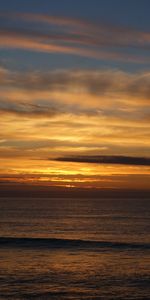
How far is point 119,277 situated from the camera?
33656 mm

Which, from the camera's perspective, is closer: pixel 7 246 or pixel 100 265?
pixel 100 265

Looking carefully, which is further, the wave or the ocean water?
the wave

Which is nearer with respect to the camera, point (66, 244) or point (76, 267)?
point (76, 267)

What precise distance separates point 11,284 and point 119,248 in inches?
844

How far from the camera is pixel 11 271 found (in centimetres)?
3538

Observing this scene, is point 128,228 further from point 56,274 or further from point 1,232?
point 56,274

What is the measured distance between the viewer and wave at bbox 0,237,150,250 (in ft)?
169

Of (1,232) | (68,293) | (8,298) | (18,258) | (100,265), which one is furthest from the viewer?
(1,232)

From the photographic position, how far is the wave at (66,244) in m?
51.6

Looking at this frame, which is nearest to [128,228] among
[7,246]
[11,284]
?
[7,246]

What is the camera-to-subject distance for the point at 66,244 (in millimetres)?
54062

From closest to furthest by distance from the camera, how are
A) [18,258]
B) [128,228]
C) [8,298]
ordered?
[8,298] < [18,258] < [128,228]

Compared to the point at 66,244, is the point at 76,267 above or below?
above

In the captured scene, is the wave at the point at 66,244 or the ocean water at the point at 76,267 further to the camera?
the wave at the point at 66,244
